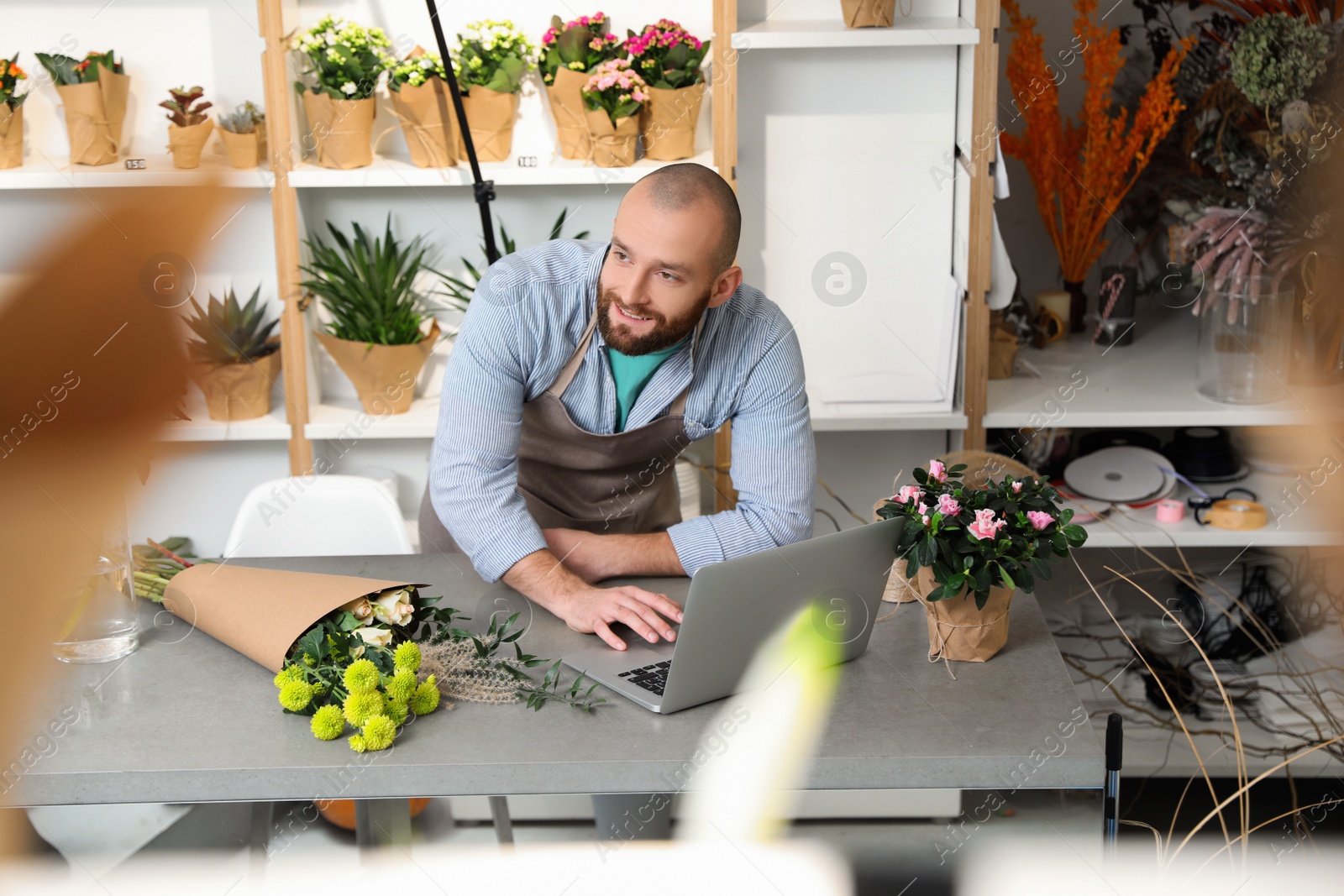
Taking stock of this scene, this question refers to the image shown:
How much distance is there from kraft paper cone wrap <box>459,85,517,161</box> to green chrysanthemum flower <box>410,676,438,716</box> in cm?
164

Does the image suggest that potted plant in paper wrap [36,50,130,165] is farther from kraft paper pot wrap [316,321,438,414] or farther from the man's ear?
the man's ear

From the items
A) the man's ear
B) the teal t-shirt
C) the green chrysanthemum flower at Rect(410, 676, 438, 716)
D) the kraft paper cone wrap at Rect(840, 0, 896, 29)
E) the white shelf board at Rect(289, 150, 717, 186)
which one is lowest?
the green chrysanthemum flower at Rect(410, 676, 438, 716)

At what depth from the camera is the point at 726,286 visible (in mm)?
1835

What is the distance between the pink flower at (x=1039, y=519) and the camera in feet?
4.50

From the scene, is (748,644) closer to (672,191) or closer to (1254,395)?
(672,191)

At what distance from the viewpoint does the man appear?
169 cm

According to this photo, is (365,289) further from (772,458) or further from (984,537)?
(984,537)

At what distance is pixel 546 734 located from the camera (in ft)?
4.15

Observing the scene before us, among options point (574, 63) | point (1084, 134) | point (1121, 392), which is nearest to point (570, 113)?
point (574, 63)

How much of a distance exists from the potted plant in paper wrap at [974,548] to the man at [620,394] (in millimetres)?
395

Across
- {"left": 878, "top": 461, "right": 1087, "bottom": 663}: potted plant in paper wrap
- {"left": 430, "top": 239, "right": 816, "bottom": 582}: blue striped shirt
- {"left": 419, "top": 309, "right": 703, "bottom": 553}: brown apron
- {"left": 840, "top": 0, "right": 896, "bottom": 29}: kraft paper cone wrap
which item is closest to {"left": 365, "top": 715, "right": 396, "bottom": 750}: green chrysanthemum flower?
{"left": 430, "top": 239, "right": 816, "bottom": 582}: blue striped shirt

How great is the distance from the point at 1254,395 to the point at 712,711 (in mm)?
1827

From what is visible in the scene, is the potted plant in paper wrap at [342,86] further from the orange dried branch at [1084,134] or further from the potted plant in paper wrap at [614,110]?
the orange dried branch at [1084,134]

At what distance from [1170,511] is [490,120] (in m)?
1.76
